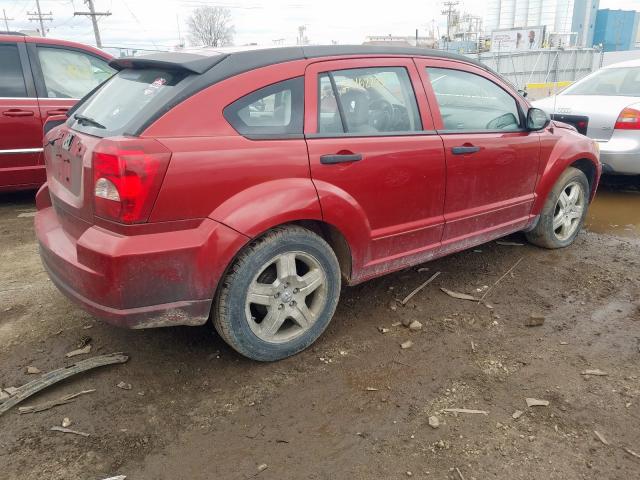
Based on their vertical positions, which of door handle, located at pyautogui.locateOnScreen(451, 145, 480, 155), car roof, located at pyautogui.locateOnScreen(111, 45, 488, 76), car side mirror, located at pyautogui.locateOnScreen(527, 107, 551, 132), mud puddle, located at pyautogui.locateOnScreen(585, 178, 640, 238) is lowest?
mud puddle, located at pyautogui.locateOnScreen(585, 178, 640, 238)

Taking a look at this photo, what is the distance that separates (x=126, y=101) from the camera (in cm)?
279

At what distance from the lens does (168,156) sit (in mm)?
2373

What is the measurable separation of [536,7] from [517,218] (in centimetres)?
8522

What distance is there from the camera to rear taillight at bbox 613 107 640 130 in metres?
5.84

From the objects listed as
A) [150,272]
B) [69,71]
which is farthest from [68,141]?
[69,71]

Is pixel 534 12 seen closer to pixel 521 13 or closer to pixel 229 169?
pixel 521 13

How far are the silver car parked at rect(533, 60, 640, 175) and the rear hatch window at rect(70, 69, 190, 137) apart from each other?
5.23 metres

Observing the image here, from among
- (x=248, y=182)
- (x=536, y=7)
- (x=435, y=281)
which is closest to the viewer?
(x=248, y=182)

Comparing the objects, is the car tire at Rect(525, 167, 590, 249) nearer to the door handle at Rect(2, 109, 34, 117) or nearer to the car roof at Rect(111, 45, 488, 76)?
the car roof at Rect(111, 45, 488, 76)

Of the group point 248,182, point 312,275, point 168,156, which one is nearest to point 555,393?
point 312,275

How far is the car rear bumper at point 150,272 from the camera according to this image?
2.39 m

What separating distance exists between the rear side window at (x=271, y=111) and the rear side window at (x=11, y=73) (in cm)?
415

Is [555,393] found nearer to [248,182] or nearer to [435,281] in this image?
[435,281]

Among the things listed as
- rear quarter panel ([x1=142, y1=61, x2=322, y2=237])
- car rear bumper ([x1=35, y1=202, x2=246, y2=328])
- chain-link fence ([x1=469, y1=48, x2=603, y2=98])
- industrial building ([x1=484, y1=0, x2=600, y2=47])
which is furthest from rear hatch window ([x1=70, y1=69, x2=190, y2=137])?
industrial building ([x1=484, y1=0, x2=600, y2=47])
